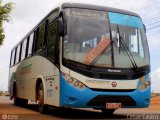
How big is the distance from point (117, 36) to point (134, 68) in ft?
3.62

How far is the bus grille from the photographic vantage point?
443 inches

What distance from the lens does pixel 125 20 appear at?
1256 cm

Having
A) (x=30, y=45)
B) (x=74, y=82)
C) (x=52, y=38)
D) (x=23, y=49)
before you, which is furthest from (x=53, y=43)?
(x=23, y=49)

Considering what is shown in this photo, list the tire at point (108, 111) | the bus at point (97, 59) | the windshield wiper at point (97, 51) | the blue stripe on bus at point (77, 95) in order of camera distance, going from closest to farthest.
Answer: the blue stripe on bus at point (77, 95) → the bus at point (97, 59) → the windshield wiper at point (97, 51) → the tire at point (108, 111)

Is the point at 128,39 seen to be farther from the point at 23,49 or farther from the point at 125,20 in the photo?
the point at 23,49

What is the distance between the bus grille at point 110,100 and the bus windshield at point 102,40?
921 millimetres

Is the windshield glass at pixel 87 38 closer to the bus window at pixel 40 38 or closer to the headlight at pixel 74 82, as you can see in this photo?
the headlight at pixel 74 82

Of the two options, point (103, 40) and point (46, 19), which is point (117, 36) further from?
point (46, 19)

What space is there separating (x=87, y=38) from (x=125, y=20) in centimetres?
155

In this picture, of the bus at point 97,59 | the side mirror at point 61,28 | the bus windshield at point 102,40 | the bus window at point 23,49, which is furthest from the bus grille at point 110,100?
the bus window at point 23,49

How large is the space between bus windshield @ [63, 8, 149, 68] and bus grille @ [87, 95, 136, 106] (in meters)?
0.92

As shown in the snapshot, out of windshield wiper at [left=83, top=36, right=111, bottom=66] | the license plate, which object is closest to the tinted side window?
windshield wiper at [left=83, top=36, right=111, bottom=66]

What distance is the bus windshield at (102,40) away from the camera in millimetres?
11586

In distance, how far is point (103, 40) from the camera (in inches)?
469
